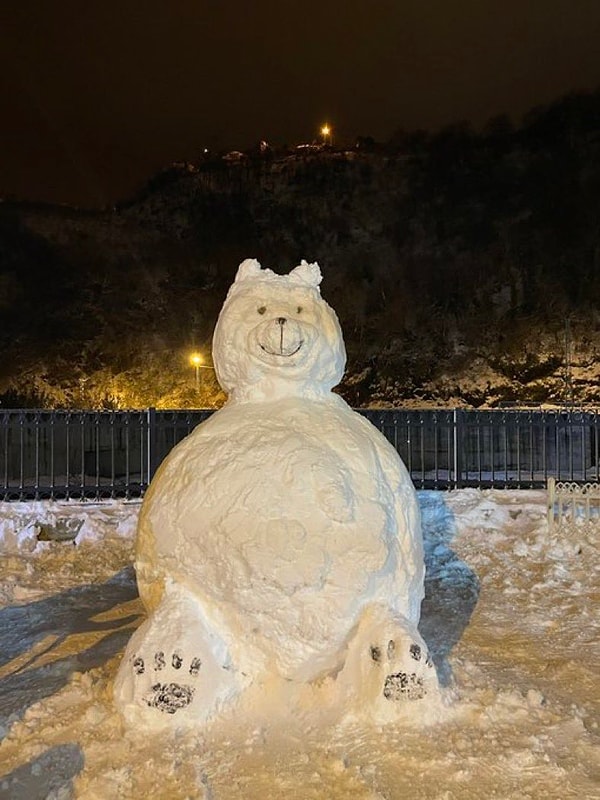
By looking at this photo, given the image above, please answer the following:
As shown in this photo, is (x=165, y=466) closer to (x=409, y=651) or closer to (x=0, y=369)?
(x=409, y=651)

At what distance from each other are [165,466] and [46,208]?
113 ft

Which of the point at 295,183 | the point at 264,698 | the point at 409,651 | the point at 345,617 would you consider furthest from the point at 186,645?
the point at 295,183

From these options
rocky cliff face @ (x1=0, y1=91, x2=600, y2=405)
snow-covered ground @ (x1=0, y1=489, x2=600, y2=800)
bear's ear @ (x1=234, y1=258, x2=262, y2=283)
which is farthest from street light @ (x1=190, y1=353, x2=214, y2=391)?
bear's ear @ (x1=234, y1=258, x2=262, y2=283)

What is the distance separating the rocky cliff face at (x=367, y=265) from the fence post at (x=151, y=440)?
12.7 metres

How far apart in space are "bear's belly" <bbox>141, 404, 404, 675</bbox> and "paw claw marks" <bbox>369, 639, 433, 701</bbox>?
0.26 meters

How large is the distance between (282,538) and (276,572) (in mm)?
176

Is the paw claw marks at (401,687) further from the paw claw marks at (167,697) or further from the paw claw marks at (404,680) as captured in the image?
the paw claw marks at (167,697)

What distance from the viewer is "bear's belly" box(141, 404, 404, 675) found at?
3.45m

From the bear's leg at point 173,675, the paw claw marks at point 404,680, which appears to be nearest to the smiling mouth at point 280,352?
the bear's leg at point 173,675

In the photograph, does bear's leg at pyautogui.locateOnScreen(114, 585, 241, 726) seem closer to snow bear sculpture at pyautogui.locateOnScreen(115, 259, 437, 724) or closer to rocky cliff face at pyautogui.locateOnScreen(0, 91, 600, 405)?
snow bear sculpture at pyautogui.locateOnScreen(115, 259, 437, 724)

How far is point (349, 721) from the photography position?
333 cm

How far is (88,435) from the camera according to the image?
15508 mm

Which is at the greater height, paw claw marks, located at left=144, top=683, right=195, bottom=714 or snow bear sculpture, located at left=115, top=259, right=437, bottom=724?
snow bear sculpture, located at left=115, top=259, right=437, bottom=724

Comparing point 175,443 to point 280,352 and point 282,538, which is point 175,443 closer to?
point 280,352
